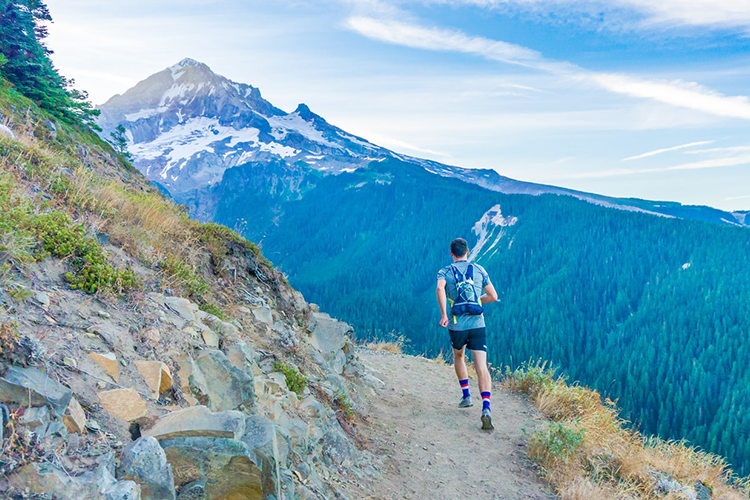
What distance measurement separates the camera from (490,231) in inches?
7623

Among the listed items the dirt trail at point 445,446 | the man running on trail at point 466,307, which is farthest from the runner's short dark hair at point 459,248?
the dirt trail at point 445,446

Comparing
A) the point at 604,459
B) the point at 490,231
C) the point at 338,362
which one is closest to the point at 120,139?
the point at 338,362

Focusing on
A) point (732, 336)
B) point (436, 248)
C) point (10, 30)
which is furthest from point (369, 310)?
point (10, 30)

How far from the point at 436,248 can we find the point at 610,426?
182 meters

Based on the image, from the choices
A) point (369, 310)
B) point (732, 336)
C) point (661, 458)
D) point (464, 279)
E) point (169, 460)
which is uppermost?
point (464, 279)

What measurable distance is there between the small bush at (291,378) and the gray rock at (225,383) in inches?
54.4

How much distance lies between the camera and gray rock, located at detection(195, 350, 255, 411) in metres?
4.93

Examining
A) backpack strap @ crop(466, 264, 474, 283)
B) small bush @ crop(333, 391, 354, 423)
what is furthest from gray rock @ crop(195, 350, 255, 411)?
backpack strap @ crop(466, 264, 474, 283)

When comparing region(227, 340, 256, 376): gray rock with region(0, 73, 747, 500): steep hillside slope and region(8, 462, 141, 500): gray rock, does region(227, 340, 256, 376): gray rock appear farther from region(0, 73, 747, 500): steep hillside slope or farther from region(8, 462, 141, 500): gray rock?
region(8, 462, 141, 500): gray rock

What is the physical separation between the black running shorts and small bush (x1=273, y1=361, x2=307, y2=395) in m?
2.61

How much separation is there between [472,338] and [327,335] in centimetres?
346

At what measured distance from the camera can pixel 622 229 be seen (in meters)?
162

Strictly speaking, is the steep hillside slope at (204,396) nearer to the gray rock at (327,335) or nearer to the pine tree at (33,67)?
the gray rock at (327,335)

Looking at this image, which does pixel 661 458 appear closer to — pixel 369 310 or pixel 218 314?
pixel 218 314
